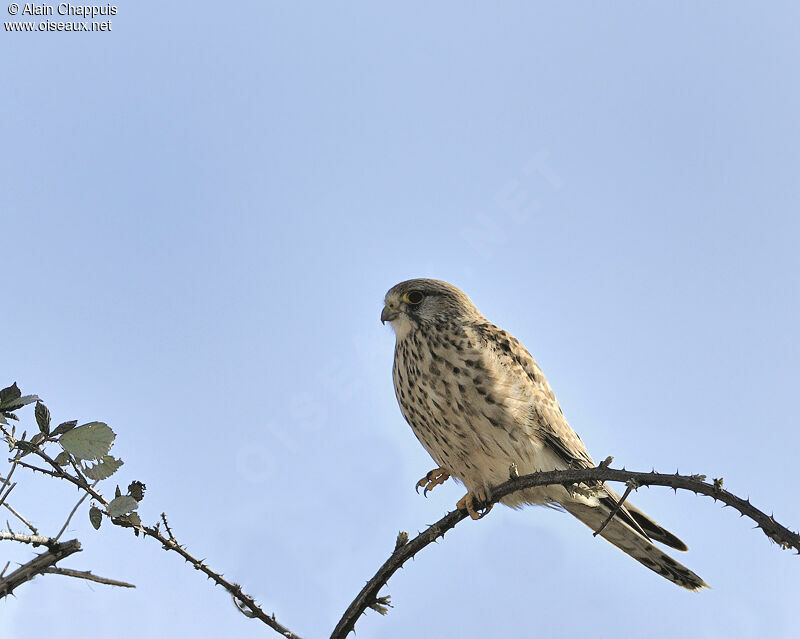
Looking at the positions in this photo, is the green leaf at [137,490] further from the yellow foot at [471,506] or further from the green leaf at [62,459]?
the yellow foot at [471,506]

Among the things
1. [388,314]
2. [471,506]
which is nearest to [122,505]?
[471,506]

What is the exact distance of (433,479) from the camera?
13.0ft

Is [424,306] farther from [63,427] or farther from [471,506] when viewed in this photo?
[63,427]

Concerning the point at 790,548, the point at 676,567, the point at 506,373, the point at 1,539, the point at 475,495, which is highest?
the point at 506,373

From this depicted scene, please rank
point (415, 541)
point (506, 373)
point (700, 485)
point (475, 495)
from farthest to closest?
point (506, 373), point (475, 495), point (415, 541), point (700, 485)

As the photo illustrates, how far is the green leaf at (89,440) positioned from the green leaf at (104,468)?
0.05 m

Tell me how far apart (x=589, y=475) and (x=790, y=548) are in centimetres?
64

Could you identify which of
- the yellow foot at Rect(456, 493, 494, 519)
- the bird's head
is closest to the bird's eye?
the bird's head

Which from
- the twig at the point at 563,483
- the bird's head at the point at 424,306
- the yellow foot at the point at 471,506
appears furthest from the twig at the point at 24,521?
the bird's head at the point at 424,306

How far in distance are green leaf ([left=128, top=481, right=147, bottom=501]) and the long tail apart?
2399 millimetres

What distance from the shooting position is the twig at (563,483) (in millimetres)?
1974

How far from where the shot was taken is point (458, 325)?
4.27 m

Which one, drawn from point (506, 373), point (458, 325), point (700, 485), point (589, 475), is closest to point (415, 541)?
point (589, 475)

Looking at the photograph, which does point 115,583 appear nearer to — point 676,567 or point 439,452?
point 439,452
